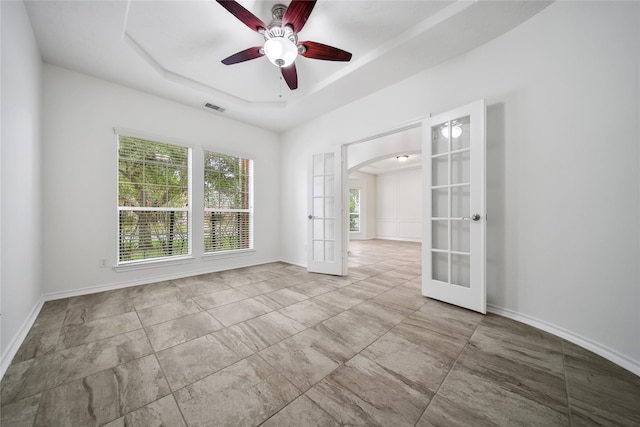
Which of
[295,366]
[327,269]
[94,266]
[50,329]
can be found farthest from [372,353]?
[94,266]

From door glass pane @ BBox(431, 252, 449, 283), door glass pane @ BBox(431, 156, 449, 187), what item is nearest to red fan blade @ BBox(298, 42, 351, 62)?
door glass pane @ BBox(431, 156, 449, 187)

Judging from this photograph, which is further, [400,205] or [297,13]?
[400,205]

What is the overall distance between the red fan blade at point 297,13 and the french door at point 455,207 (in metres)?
1.74

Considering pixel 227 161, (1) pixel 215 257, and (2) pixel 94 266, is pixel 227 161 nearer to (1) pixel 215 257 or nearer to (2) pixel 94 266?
(1) pixel 215 257

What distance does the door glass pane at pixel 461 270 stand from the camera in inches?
97.9

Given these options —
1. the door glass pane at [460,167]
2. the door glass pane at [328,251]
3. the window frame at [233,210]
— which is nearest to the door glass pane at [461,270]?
the door glass pane at [460,167]

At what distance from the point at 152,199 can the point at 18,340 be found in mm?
2070

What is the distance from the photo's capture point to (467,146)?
2.48 m

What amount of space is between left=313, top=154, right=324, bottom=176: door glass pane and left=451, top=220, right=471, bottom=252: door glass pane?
7.48 ft

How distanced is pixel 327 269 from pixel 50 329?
3092mm

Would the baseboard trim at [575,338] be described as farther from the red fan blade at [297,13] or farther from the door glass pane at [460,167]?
the red fan blade at [297,13]

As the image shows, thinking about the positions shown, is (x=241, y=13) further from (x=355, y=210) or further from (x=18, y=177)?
(x=355, y=210)

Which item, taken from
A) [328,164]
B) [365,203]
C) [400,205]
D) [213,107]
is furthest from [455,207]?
[365,203]

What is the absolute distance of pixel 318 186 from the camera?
13.6 ft
